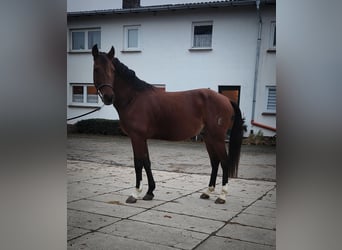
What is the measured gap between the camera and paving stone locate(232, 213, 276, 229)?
1.21 meters

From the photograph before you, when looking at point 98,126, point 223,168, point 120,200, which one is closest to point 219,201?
point 223,168

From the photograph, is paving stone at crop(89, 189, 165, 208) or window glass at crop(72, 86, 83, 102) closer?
window glass at crop(72, 86, 83, 102)

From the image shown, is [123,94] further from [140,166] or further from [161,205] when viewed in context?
[161,205]

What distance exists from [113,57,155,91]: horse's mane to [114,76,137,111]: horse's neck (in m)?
0.02

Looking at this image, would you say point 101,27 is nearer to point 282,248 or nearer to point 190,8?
point 190,8

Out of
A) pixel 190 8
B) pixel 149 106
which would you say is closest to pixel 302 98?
pixel 190 8

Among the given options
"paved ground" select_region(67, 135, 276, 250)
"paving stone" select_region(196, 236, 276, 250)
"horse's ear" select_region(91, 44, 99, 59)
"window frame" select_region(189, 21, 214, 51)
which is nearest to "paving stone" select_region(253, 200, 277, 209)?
"paved ground" select_region(67, 135, 276, 250)

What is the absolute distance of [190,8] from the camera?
1.25 m

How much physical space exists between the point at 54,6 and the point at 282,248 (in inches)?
38.6

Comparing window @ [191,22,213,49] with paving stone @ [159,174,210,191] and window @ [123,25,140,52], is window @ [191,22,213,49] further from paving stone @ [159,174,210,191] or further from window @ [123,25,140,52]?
paving stone @ [159,174,210,191]

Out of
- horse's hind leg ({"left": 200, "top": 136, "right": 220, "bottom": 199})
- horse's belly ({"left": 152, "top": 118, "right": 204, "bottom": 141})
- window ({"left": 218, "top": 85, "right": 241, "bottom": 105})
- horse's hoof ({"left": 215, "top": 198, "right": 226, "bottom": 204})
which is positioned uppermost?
window ({"left": 218, "top": 85, "right": 241, "bottom": 105})

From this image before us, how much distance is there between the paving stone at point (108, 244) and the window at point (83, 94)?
0.61 m

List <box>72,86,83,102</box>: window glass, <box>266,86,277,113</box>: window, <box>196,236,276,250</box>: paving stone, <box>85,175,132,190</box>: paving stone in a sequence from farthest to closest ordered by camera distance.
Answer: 1. <box>85,175,132,190</box>: paving stone
2. <box>196,236,276,250</box>: paving stone
3. <box>72,86,83,102</box>: window glass
4. <box>266,86,277,113</box>: window

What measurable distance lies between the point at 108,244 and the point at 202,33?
0.95m
